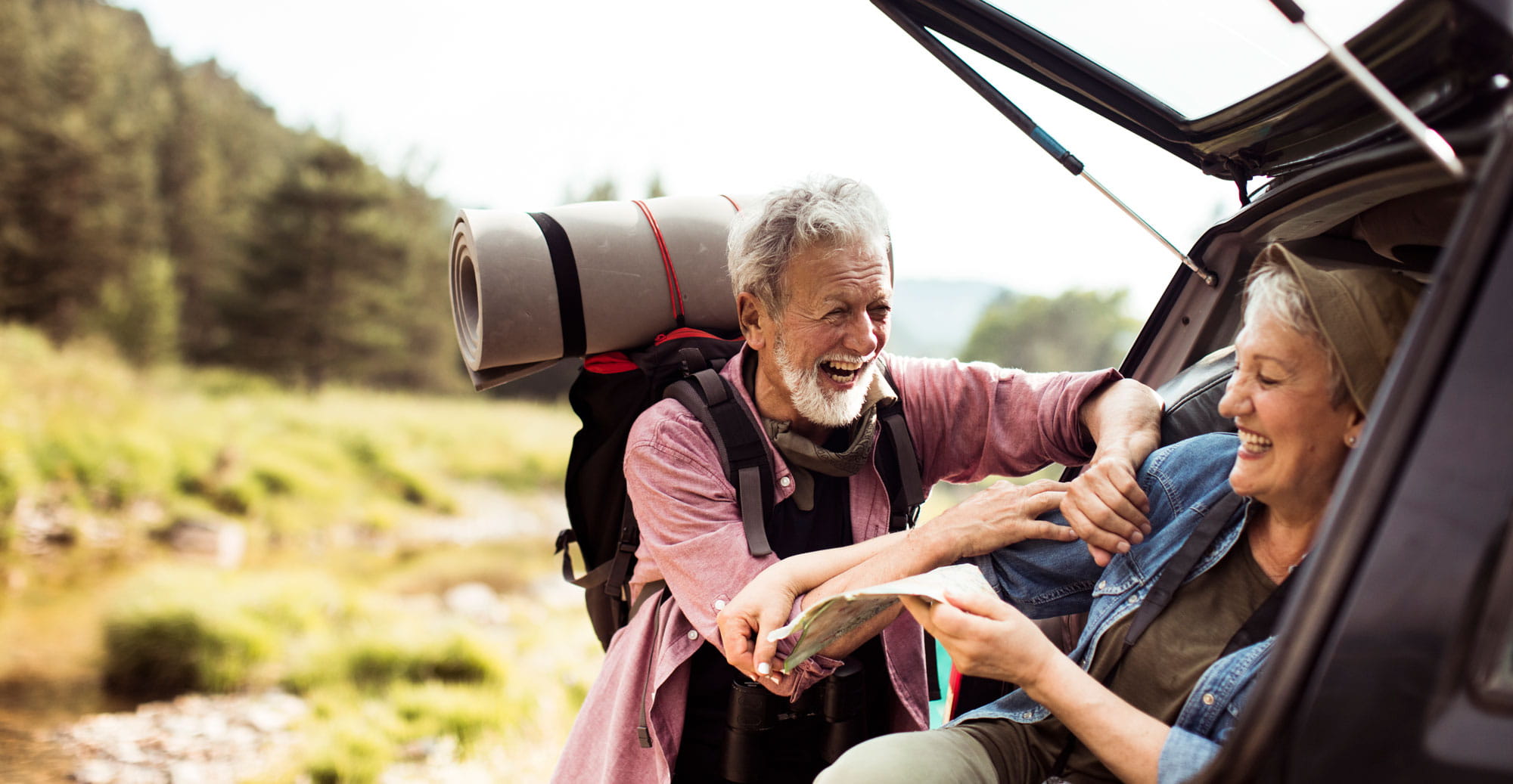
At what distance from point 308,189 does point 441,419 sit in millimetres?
8552

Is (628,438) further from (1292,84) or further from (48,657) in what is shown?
(48,657)

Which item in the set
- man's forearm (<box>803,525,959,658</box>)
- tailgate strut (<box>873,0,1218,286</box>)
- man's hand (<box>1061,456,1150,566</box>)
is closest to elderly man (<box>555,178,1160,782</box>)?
man's forearm (<box>803,525,959,658</box>)

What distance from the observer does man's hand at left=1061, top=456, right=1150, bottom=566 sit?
1741 millimetres

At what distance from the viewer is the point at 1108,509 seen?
1.76 metres

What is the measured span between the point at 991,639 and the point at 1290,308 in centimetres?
71

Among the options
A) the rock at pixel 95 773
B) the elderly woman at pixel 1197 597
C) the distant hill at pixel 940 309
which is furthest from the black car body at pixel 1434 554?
the distant hill at pixel 940 309

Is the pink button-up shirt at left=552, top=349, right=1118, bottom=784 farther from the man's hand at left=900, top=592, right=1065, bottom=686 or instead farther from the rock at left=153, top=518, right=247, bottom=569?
the rock at left=153, top=518, right=247, bottom=569

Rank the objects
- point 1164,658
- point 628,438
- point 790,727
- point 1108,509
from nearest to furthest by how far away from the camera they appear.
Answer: point 1164,658, point 1108,509, point 790,727, point 628,438

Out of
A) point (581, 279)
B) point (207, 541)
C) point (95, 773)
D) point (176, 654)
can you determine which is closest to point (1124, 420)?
point (581, 279)

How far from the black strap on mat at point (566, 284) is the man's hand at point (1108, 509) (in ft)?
4.00

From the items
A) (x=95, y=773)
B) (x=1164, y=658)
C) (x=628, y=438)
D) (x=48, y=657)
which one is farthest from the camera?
(x=48, y=657)

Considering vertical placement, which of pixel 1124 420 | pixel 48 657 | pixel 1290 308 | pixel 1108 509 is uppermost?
pixel 1290 308

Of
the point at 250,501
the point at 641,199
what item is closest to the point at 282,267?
the point at 250,501

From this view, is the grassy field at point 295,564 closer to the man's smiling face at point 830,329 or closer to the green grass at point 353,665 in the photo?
the green grass at point 353,665
